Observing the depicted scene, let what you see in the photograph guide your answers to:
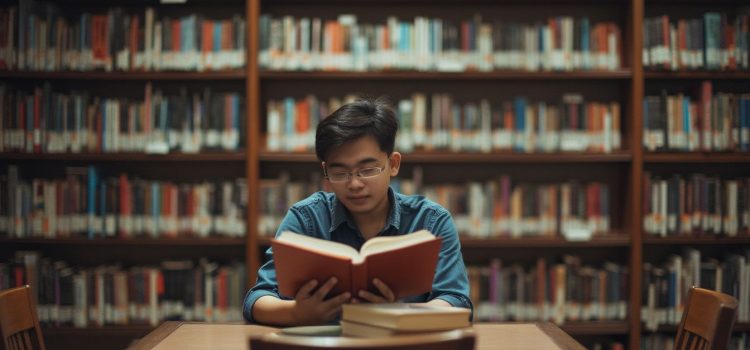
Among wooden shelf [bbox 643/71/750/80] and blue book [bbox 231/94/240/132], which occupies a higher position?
wooden shelf [bbox 643/71/750/80]

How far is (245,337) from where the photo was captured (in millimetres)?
1817

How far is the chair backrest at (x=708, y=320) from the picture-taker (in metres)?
1.62

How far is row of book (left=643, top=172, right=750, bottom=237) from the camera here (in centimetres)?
361

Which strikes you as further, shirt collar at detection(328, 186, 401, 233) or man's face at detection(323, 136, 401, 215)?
shirt collar at detection(328, 186, 401, 233)

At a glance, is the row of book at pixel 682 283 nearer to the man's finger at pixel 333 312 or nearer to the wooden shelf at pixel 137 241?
the wooden shelf at pixel 137 241

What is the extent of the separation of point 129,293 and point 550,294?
6.28ft

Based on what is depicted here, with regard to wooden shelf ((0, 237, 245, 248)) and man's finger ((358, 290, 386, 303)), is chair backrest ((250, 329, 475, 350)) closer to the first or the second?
man's finger ((358, 290, 386, 303))

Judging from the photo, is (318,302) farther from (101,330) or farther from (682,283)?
(682,283)

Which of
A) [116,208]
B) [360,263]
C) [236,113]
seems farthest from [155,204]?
[360,263]

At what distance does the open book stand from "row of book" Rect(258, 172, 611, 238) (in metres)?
1.98

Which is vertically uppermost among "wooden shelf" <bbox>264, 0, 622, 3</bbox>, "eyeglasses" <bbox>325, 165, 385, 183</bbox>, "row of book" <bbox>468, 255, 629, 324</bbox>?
"wooden shelf" <bbox>264, 0, 622, 3</bbox>

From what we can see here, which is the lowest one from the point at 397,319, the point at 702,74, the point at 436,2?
the point at 397,319

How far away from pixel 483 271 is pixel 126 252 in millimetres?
1722

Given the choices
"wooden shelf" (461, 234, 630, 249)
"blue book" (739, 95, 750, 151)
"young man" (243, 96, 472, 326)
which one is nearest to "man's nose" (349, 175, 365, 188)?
"young man" (243, 96, 472, 326)
